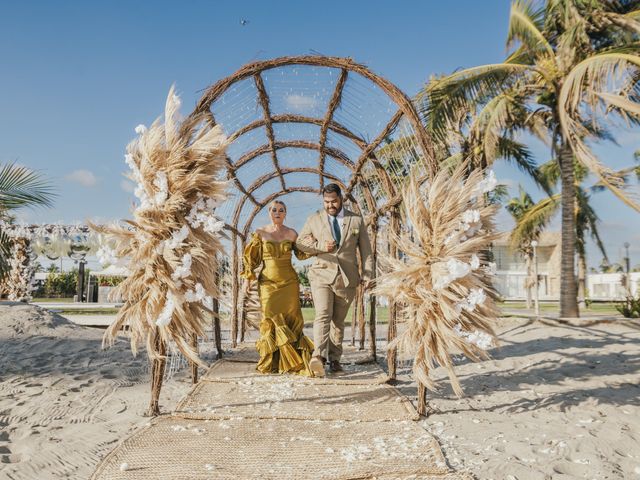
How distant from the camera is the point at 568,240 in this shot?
422 inches

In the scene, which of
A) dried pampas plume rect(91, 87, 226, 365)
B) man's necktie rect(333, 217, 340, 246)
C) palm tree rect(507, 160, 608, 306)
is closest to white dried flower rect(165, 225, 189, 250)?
dried pampas plume rect(91, 87, 226, 365)

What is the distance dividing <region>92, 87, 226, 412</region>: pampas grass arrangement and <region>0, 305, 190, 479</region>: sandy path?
0.75 metres

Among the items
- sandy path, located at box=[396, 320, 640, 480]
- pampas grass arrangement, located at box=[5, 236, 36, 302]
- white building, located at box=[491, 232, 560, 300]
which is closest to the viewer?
sandy path, located at box=[396, 320, 640, 480]

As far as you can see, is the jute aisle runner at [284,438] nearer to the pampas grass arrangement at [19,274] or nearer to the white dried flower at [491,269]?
the white dried flower at [491,269]

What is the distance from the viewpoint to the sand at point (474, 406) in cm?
305

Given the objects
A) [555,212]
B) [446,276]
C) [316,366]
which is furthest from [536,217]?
[446,276]

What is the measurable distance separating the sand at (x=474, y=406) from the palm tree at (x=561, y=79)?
4.01 meters

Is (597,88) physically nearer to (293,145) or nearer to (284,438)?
(293,145)

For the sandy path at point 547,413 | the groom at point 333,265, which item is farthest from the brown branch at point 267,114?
the sandy path at point 547,413

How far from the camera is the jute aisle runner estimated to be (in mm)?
2836

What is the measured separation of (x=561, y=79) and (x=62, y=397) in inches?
431

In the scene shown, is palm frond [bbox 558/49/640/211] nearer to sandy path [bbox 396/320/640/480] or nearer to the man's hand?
sandy path [bbox 396/320/640/480]

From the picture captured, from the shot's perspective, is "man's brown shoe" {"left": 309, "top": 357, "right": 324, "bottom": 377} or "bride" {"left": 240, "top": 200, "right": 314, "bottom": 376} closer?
"man's brown shoe" {"left": 309, "top": 357, "right": 324, "bottom": 377}

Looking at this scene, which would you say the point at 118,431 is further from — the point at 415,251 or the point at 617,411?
the point at 617,411
